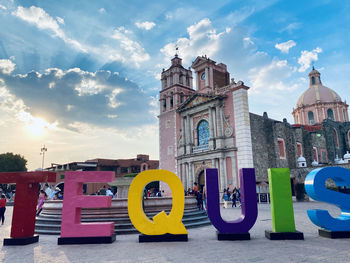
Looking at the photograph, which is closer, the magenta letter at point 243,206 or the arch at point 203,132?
the magenta letter at point 243,206

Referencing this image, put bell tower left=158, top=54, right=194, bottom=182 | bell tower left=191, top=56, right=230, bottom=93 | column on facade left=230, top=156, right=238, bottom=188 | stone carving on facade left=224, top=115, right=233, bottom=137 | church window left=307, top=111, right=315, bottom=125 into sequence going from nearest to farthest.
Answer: column on facade left=230, top=156, right=238, bottom=188
stone carving on facade left=224, top=115, right=233, bottom=137
bell tower left=191, top=56, right=230, bottom=93
bell tower left=158, top=54, right=194, bottom=182
church window left=307, top=111, right=315, bottom=125

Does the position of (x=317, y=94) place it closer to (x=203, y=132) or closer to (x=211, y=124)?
(x=203, y=132)

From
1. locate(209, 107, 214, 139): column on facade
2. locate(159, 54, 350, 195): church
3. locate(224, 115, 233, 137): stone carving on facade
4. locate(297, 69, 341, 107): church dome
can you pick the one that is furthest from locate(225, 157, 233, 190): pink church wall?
locate(297, 69, 341, 107): church dome

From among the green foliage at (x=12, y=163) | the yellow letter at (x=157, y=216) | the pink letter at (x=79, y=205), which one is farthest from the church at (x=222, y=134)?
the green foliage at (x=12, y=163)

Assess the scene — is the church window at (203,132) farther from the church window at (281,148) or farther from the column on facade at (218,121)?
the church window at (281,148)

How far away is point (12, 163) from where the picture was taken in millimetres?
41562

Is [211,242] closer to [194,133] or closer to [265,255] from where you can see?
[265,255]

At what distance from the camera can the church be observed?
20906 mm

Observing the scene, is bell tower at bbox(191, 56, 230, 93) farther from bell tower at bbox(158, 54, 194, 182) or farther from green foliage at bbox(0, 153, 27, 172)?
green foliage at bbox(0, 153, 27, 172)

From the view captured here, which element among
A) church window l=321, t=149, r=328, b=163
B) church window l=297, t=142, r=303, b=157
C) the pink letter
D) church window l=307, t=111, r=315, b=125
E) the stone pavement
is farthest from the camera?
church window l=307, t=111, r=315, b=125

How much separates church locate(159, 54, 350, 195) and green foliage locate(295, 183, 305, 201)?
2.42 m

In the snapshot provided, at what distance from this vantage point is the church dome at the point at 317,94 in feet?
→ 133

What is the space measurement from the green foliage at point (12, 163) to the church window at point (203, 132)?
32.7 meters

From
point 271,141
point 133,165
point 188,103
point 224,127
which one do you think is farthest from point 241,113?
point 133,165
